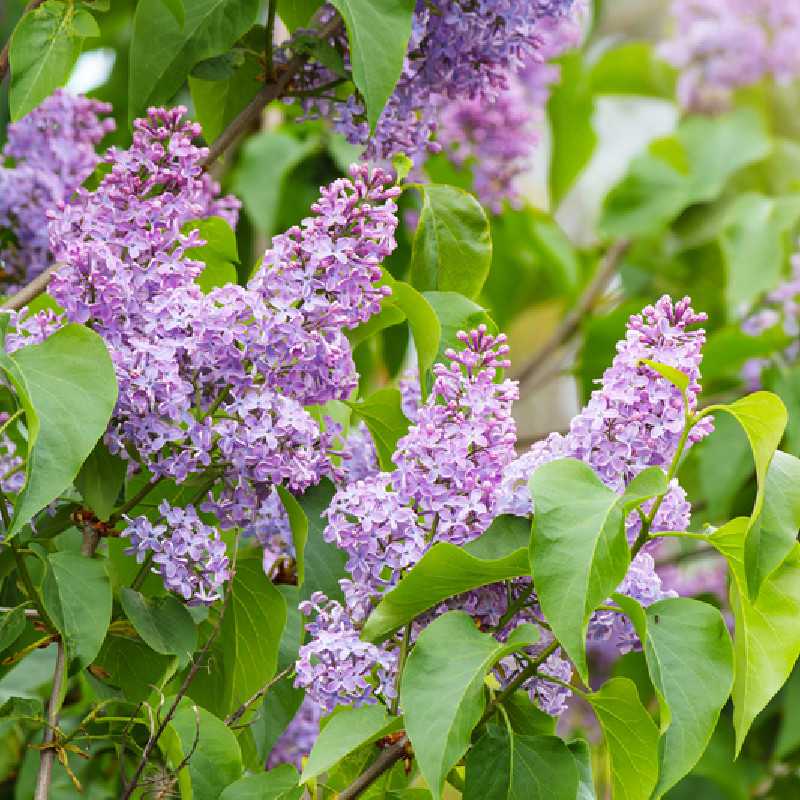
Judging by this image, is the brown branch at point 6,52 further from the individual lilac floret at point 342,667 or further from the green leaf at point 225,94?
the individual lilac floret at point 342,667

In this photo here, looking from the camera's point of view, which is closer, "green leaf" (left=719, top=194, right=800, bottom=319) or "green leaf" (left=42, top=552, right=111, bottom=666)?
"green leaf" (left=42, top=552, right=111, bottom=666)

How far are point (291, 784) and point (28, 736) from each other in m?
0.57

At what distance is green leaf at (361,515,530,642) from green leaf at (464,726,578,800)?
0.23 feet

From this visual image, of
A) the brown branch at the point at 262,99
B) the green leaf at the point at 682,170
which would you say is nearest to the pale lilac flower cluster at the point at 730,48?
the green leaf at the point at 682,170

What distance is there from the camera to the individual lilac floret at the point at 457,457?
61 centimetres

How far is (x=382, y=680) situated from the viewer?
0.62 metres

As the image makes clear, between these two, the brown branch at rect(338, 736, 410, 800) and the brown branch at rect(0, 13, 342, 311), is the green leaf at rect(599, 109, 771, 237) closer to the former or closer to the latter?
the brown branch at rect(0, 13, 342, 311)

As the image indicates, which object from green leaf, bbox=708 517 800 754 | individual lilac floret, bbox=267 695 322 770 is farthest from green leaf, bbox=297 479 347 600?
individual lilac floret, bbox=267 695 322 770

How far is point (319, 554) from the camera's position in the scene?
0.73 m

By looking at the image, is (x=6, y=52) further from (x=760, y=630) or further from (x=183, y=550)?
(x=760, y=630)

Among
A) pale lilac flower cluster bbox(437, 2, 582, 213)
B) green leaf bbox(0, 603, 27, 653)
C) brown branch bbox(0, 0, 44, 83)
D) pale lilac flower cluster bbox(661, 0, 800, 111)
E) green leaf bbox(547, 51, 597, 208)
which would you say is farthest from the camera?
pale lilac flower cluster bbox(661, 0, 800, 111)

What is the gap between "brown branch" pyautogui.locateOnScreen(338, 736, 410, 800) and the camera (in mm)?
622

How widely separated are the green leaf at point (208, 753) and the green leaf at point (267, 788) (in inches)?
0.9

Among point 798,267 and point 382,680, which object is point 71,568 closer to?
point 382,680
